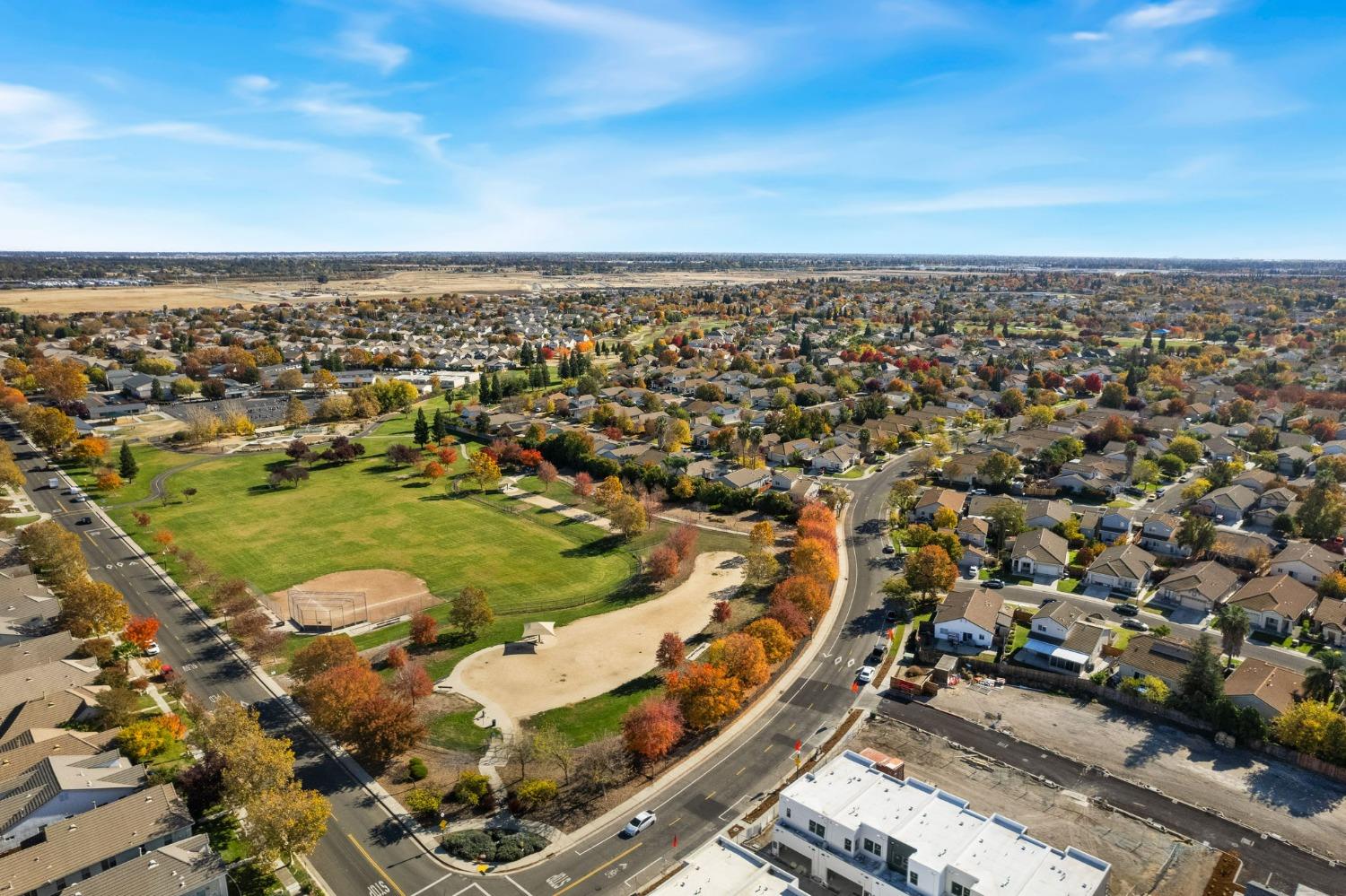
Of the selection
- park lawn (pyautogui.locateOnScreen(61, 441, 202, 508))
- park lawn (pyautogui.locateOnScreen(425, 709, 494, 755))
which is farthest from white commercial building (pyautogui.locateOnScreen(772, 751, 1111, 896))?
park lawn (pyautogui.locateOnScreen(61, 441, 202, 508))

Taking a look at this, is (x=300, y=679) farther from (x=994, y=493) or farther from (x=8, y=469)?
(x=994, y=493)

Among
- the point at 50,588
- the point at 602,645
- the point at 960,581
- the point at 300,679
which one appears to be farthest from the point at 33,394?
the point at 960,581

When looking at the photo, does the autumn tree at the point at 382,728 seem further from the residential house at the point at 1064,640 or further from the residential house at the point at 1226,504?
the residential house at the point at 1226,504

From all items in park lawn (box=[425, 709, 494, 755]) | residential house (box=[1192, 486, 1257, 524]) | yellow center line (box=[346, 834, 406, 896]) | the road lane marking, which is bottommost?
the road lane marking

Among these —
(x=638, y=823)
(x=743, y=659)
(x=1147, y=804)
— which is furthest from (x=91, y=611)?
(x=1147, y=804)

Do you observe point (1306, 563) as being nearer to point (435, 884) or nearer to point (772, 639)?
point (772, 639)

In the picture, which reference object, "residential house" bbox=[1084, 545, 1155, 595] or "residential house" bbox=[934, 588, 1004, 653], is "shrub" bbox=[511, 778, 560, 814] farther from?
"residential house" bbox=[1084, 545, 1155, 595]
